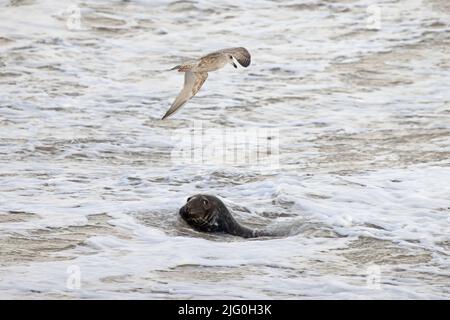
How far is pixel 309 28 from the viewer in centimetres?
1501

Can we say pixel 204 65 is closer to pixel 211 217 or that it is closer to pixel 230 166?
pixel 211 217

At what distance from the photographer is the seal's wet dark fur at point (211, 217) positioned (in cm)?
792

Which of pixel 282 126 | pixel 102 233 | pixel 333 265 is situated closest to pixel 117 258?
pixel 102 233

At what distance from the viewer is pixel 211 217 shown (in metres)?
7.95

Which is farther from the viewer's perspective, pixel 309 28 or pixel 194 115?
pixel 309 28

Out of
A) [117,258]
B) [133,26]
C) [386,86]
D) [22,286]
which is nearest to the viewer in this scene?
[22,286]

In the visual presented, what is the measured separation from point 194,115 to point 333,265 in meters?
4.85

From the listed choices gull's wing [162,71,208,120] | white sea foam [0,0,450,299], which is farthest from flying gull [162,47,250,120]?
white sea foam [0,0,450,299]

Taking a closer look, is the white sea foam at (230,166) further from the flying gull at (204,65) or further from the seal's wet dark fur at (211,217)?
the flying gull at (204,65)

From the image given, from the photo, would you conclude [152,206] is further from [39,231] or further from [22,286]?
[22,286]

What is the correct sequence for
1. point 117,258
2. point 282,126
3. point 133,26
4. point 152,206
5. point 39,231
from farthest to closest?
point 133,26
point 282,126
point 152,206
point 39,231
point 117,258

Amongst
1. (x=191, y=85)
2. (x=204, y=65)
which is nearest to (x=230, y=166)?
(x=191, y=85)

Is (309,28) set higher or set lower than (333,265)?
higher

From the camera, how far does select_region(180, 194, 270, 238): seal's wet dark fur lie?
7.92 m
